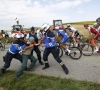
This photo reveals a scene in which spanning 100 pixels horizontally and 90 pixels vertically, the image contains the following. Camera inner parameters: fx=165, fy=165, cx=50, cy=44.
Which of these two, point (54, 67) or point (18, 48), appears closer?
point (18, 48)

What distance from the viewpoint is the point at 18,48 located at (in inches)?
275

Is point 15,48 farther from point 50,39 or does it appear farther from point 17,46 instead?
point 50,39

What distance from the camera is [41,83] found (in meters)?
6.00

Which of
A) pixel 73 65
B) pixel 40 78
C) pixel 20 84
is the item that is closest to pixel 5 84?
pixel 20 84

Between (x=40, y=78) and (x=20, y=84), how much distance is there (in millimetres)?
861

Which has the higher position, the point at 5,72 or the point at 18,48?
the point at 18,48

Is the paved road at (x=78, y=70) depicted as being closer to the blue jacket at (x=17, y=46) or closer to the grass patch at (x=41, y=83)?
the grass patch at (x=41, y=83)

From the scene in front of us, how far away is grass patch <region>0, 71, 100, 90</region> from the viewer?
550 cm

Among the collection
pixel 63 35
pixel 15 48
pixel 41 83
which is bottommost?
pixel 41 83

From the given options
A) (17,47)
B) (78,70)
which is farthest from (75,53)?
(17,47)

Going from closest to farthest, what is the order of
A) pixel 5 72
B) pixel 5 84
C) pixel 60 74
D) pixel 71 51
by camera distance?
pixel 5 84
pixel 60 74
pixel 5 72
pixel 71 51

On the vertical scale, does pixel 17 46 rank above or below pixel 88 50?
above

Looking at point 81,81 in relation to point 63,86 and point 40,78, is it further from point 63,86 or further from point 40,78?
point 40,78

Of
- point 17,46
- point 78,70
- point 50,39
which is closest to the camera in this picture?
point 17,46
